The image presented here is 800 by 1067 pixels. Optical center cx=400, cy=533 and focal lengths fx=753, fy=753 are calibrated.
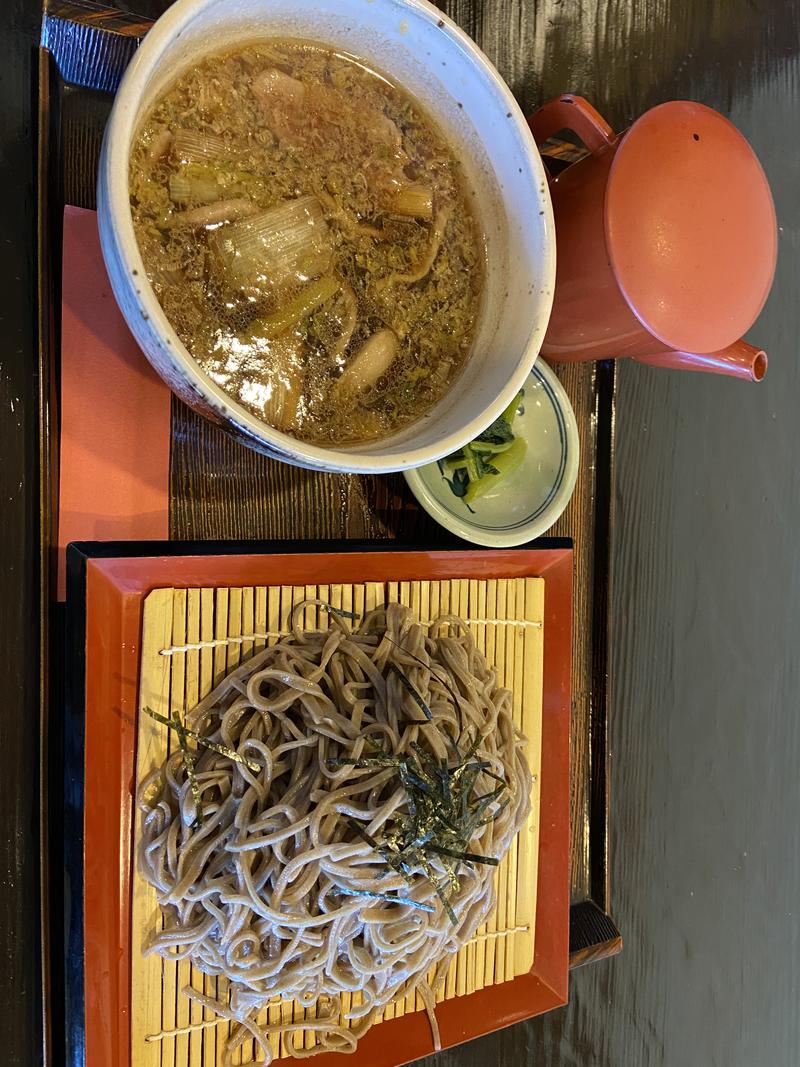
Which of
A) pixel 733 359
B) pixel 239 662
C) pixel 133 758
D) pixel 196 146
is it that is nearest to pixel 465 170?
pixel 196 146

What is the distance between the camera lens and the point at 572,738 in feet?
5.02

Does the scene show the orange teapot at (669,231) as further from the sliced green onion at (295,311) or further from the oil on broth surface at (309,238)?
the sliced green onion at (295,311)

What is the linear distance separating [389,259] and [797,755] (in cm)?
179

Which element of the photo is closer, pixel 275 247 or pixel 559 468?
pixel 275 247

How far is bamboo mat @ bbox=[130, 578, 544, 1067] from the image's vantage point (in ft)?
3.58

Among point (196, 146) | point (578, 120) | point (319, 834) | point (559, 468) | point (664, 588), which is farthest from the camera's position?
point (664, 588)

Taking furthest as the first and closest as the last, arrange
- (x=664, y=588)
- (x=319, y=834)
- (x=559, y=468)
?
(x=664, y=588) < (x=559, y=468) < (x=319, y=834)

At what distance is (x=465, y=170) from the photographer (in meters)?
1.15

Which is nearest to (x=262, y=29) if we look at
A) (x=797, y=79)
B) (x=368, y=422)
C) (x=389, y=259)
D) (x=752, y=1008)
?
(x=389, y=259)

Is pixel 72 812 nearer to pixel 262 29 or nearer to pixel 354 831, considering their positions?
pixel 354 831

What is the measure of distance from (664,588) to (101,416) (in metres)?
1.29

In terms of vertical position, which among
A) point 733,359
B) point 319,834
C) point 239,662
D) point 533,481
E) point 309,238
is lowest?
point 319,834

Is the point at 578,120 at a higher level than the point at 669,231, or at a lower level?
higher

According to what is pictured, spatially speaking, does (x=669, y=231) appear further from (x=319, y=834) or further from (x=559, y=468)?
(x=319, y=834)
